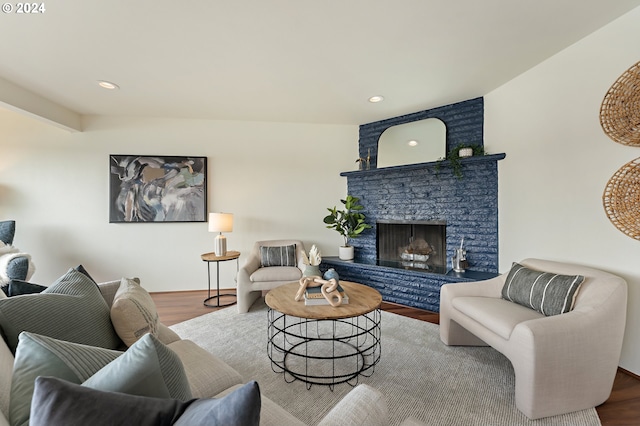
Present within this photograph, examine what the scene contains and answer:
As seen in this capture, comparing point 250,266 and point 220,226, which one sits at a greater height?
point 220,226

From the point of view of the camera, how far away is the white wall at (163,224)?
3.58 metres

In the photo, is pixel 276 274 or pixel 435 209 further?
pixel 435 209

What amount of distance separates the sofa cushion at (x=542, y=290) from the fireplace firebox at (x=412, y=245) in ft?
3.72

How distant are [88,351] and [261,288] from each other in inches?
93.7

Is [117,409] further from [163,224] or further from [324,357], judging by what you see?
[163,224]

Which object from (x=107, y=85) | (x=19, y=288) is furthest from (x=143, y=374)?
(x=107, y=85)

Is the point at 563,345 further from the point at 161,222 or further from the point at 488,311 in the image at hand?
the point at 161,222

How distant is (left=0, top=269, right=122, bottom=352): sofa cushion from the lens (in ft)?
3.31

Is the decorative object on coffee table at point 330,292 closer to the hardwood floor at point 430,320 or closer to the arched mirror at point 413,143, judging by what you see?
the hardwood floor at point 430,320

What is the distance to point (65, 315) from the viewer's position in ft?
3.76

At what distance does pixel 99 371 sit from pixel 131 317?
77cm

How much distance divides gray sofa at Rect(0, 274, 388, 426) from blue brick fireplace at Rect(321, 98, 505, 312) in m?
2.41

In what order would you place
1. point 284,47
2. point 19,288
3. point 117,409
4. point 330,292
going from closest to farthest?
point 117,409 → point 19,288 → point 330,292 → point 284,47

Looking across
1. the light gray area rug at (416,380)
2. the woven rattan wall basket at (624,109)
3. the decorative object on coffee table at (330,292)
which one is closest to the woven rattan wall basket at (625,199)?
the woven rattan wall basket at (624,109)
